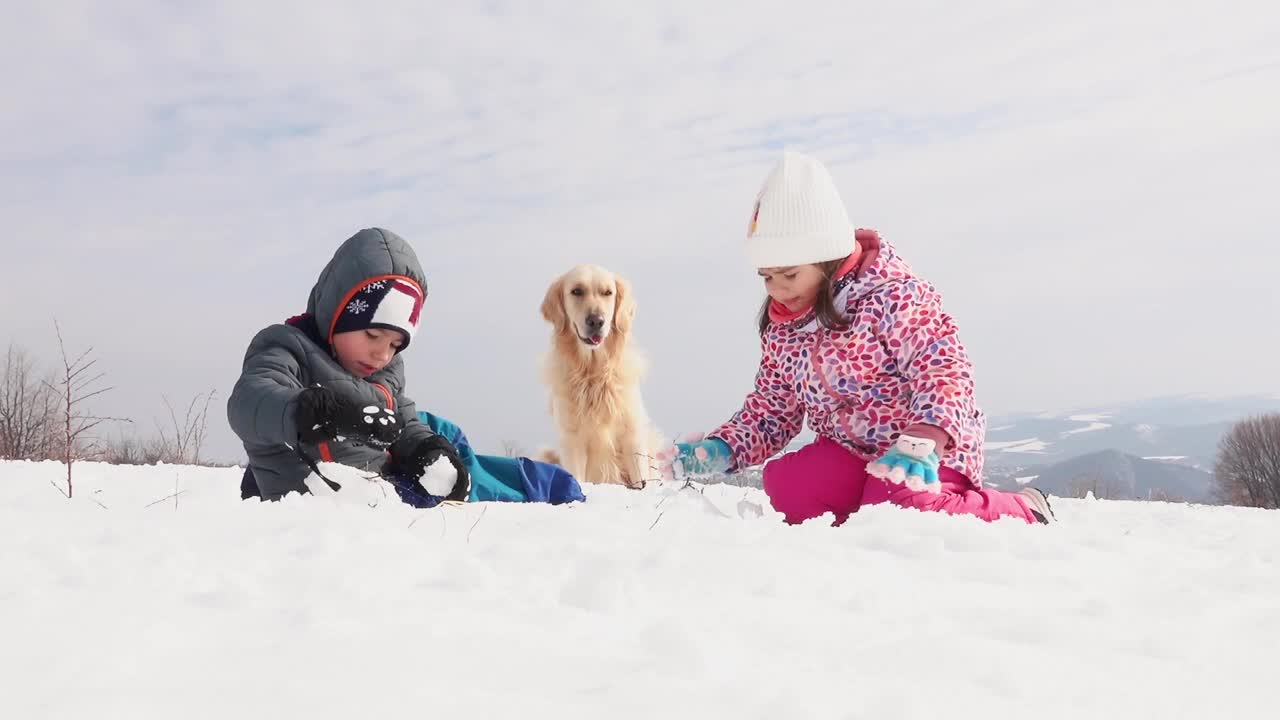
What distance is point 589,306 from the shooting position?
6.99 metres

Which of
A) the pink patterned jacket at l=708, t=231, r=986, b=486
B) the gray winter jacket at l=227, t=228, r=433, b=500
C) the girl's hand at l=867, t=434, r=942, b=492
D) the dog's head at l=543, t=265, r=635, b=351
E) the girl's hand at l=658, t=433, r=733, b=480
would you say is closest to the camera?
the girl's hand at l=867, t=434, r=942, b=492

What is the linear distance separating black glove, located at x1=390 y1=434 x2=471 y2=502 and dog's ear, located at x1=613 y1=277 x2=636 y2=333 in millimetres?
3672

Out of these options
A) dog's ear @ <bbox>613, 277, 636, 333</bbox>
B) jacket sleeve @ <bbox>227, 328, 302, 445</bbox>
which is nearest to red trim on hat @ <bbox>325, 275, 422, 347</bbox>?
jacket sleeve @ <bbox>227, 328, 302, 445</bbox>

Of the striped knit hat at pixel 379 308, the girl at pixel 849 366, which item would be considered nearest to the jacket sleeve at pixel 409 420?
the striped knit hat at pixel 379 308

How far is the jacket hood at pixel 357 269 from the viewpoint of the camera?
3826 millimetres

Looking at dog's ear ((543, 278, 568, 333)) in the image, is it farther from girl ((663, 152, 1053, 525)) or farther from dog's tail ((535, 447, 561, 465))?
girl ((663, 152, 1053, 525))

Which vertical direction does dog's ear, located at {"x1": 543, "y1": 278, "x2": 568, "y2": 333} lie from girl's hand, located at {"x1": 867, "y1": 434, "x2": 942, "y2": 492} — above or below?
above

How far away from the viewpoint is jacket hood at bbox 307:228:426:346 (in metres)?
3.83

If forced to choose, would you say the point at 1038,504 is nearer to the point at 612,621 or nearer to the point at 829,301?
the point at 829,301

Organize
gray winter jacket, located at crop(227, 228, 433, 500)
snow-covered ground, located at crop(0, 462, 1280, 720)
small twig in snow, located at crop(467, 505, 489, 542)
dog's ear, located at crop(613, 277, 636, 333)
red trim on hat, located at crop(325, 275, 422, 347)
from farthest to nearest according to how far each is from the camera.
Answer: dog's ear, located at crop(613, 277, 636, 333)
red trim on hat, located at crop(325, 275, 422, 347)
gray winter jacket, located at crop(227, 228, 433, 500)
small twig in snow, located at crop(467, 505, 489, 542)
snow-covered ground, located at crop(0, 462, 1280, 720)

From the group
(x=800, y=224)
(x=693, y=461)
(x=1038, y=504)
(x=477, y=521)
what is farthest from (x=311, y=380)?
(x=1038, y=504)

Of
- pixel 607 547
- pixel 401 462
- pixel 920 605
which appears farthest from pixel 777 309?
pixel 920 605

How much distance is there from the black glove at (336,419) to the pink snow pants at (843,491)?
1.60 m

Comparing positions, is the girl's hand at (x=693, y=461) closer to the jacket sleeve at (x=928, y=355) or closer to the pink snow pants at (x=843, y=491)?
the pink snow pants at (x=843, y=491)
